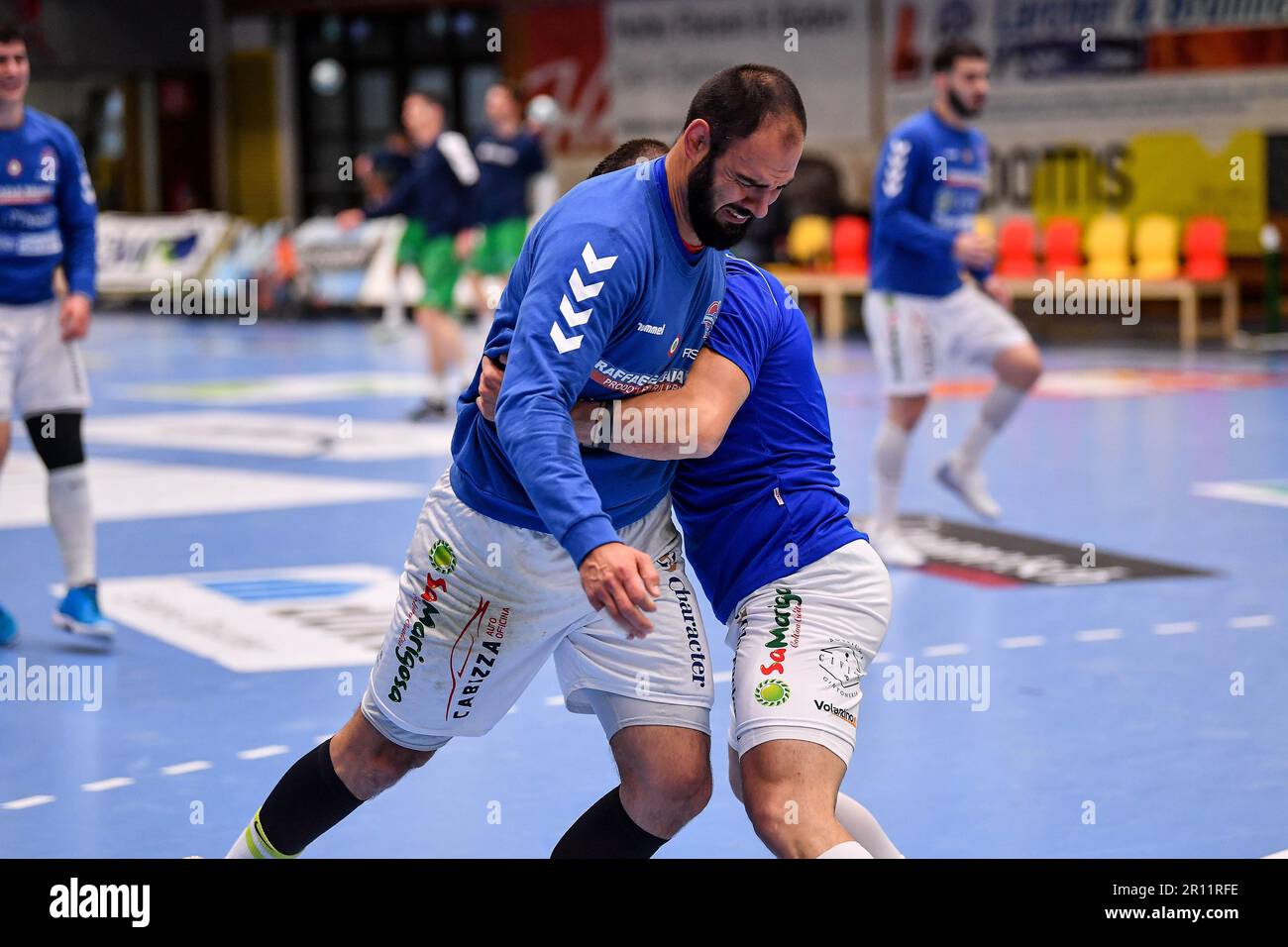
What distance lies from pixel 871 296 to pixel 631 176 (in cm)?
500

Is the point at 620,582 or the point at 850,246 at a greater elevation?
the point at 620,582

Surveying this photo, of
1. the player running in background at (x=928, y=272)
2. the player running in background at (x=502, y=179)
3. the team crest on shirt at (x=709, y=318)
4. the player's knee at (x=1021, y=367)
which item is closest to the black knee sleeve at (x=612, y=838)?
the team crest on shirt at (x=709, y=318)

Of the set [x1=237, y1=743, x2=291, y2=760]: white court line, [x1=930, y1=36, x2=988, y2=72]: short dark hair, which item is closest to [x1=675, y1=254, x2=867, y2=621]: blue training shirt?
[x1=237, y1=743, x2=291, y2=760]: white court line

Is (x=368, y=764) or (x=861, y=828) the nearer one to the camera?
(x=861, y=828)

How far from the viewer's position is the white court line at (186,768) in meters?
4.98

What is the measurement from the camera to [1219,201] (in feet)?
57.2

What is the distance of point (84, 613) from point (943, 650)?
10.0 feet

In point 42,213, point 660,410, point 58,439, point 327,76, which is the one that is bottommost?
point 58,439

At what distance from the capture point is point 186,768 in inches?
197

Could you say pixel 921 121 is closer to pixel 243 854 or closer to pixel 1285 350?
pixel 243 854

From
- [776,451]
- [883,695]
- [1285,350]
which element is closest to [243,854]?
[776,451]

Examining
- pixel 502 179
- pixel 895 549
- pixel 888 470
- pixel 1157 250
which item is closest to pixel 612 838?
pixel 895 549

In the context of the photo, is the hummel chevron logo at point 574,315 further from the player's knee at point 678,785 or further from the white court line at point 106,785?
the white court line at point 106,785

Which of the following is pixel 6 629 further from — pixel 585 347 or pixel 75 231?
pixel 585 347
